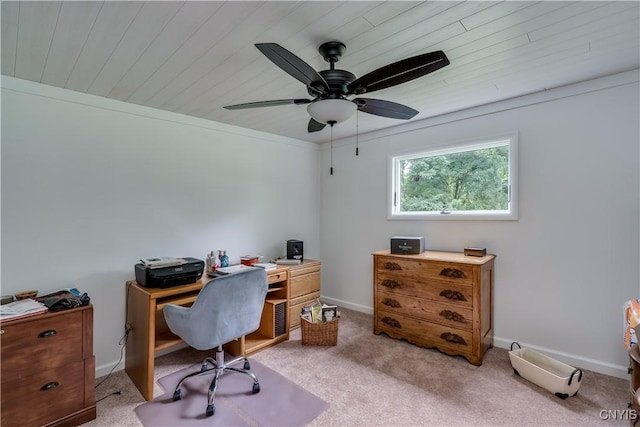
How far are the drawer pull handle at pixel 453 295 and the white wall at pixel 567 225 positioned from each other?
1.78 ft

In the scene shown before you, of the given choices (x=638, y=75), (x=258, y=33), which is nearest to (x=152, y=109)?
(x=258, y=33)

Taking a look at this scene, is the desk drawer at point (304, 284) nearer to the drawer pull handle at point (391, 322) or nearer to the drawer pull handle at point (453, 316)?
the drawer pull handle at point (391, 322)

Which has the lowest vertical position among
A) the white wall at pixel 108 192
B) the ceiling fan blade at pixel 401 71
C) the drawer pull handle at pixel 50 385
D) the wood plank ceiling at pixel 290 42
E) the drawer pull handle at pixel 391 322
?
the drawer pull handle at pixel 391 322

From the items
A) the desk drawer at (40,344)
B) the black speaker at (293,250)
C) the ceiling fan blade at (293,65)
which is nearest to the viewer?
the ceiling fan blade at (293,65)

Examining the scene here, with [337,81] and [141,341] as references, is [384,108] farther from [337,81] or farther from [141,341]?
[141,341]

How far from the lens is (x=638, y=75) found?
7.02ft

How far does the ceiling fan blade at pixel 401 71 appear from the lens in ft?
4.50

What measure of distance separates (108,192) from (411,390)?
9.33ft

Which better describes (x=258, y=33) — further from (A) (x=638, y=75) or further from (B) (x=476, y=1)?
(A) (x=638, y=75)

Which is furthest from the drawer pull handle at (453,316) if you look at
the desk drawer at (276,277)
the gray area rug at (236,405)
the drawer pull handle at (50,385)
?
the drawer pull handle at (50,385)

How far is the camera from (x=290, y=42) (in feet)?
5.55

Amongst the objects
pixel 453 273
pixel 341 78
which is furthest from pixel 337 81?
pixel 453 273

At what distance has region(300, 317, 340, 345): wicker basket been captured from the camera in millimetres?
2861

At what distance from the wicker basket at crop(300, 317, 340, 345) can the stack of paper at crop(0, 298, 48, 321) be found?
1.96 m
